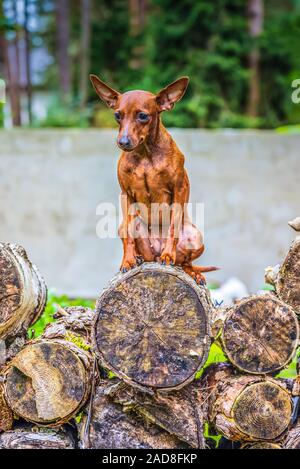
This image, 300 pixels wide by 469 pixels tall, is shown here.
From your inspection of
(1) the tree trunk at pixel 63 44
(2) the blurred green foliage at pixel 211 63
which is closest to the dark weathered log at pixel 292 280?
(2) the blurred green foliage at pixel 211 63

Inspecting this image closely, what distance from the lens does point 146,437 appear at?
2617 mm

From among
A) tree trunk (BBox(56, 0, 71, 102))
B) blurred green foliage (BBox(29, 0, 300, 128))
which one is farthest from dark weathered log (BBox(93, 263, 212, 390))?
tree trunk (BBox(56, 0, 71, 102))

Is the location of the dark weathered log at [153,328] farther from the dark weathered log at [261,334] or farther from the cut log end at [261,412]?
the cut log end at [261,412]

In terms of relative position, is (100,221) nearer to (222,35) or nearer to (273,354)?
(222,35)

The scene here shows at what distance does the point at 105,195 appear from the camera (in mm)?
6816

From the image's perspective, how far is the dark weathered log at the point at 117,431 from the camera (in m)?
2.60

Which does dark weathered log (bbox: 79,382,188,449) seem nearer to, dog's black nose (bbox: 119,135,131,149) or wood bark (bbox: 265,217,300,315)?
wood bark (bbox: 265,217,300,315)

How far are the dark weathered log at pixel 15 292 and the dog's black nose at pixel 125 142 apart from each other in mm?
781

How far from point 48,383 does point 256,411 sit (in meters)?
0.94

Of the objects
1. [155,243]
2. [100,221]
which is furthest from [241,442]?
[100,221]

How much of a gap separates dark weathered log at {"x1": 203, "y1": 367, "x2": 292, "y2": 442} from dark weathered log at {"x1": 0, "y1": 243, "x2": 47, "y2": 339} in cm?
104

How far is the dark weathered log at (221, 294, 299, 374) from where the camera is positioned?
102 inches

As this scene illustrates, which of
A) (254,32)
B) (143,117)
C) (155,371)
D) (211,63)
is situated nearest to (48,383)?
(155,371)
